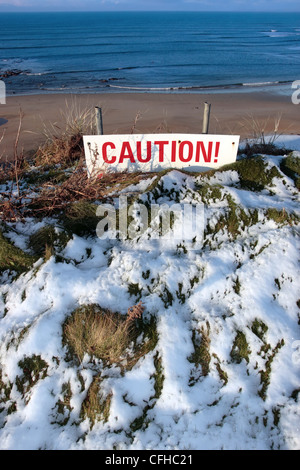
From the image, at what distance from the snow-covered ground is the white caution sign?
691 mm

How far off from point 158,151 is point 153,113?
→ 735cm

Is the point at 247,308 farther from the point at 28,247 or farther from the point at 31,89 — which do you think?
the point at 31,89

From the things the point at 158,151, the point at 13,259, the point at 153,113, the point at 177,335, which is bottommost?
the point at 153,113

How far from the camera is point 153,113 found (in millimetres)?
10312

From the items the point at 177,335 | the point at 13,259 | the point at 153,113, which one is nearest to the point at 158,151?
the point at 13,259

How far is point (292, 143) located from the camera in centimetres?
542

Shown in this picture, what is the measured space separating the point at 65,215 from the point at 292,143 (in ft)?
13.8

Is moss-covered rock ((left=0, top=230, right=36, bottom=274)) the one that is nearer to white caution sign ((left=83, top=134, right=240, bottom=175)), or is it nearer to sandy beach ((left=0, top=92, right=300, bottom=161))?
white caution sign ((left=83, top=134, right=240, bottom=175))

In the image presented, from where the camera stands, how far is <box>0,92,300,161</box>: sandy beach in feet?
26.7

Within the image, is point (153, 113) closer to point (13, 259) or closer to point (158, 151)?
point (158, 151)

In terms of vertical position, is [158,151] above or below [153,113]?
above

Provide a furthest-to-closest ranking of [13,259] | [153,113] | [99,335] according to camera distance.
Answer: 1. [153,113]
2. [13,259]
3. [99,335]

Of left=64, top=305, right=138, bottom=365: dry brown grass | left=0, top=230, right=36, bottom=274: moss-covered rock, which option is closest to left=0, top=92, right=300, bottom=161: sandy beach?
left=0, top=230, right=36, bottom=274: moss-covered rock

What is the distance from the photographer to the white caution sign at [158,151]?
11.4 ft
